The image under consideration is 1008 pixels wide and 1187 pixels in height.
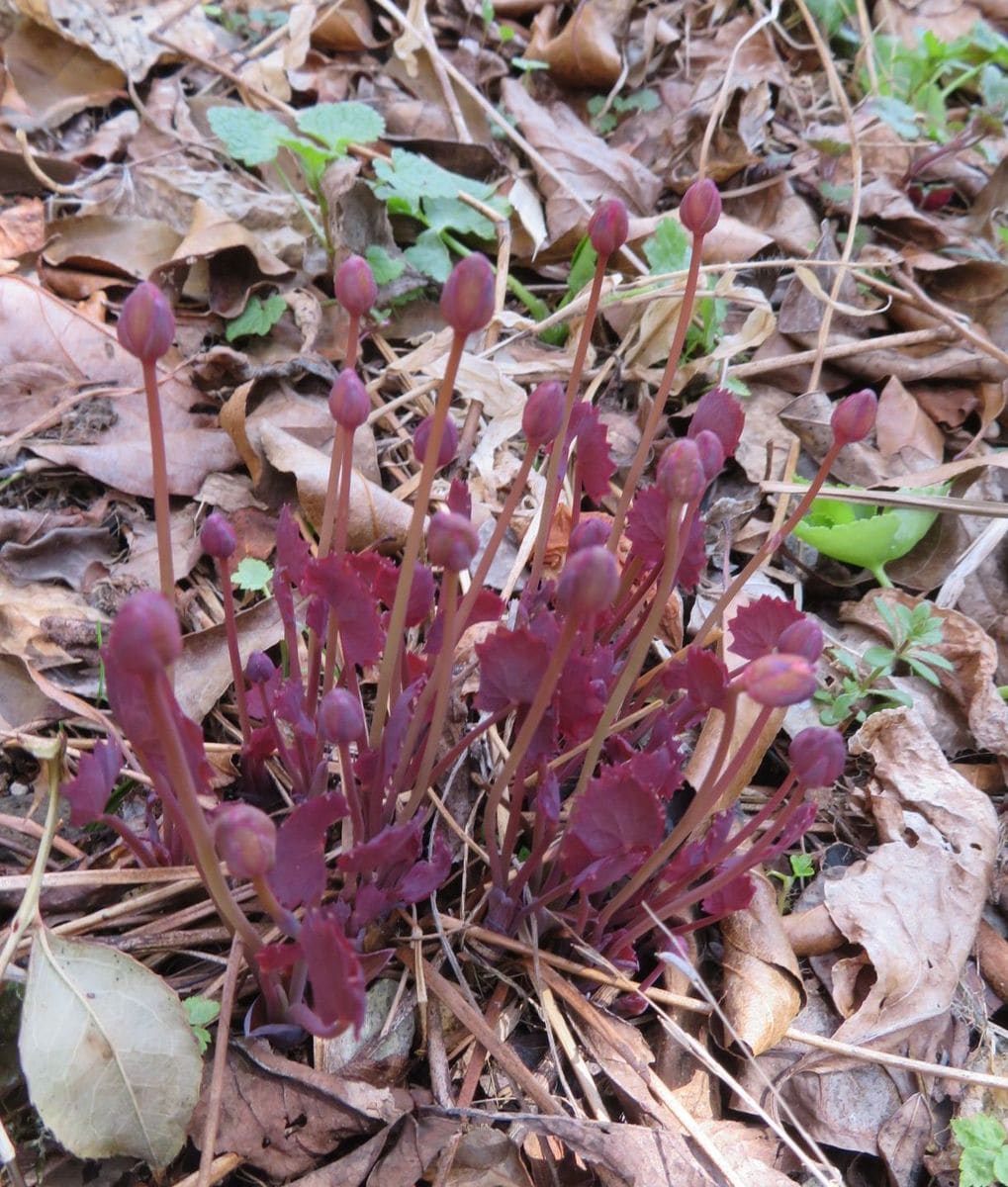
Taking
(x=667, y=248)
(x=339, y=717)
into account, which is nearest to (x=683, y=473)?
(x=339, y=717)

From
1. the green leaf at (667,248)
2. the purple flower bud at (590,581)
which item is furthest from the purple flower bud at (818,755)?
the green leaf at (667,248)

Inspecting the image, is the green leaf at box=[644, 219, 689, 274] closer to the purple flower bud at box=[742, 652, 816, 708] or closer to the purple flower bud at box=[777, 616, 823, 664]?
the purple flower bud at box=[777, 616, 823, 664]

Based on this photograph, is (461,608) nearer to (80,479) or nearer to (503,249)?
(80,479)

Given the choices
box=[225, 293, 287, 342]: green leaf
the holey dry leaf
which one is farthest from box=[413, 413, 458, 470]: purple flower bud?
box=[225, 293, 287, 342]: green leaf

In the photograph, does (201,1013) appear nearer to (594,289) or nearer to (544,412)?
(544,412)

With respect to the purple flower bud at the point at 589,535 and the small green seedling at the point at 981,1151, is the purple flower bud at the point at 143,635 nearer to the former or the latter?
the purple flower bud at the point at 589,535

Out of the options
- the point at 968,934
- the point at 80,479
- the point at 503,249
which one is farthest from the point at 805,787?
the point at 503,249
